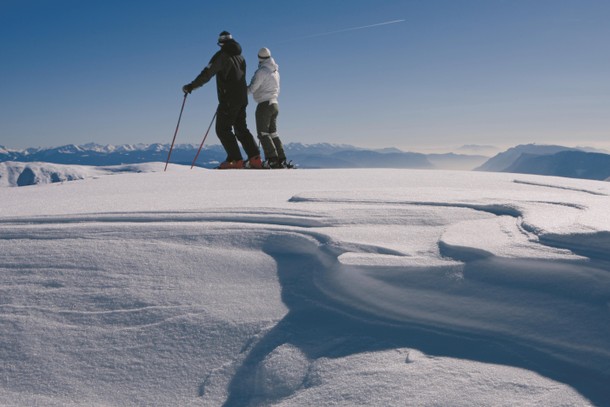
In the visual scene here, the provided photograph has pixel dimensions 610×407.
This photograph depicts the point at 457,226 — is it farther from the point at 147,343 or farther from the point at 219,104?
the point at 219,104

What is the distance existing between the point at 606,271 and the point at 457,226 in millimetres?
764

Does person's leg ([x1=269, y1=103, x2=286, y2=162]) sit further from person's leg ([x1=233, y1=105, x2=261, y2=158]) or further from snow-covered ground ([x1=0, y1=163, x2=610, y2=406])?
snow-covered ground ([x1=0, y1=163, x2=610, y2=406])

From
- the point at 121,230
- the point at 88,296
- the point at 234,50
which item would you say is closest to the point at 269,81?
the point at 234,50

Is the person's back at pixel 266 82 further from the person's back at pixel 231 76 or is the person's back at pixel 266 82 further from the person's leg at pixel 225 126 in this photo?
the person's leg at pixel 225 126

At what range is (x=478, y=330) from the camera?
1.72m

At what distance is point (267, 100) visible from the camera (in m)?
8.06

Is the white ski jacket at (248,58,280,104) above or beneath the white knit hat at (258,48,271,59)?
beneath

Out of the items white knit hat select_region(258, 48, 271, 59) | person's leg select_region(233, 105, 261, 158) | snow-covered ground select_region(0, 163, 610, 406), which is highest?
white knit hat select_region(258, 48, 271, 59)

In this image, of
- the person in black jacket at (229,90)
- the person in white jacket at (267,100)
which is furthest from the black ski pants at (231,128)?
the person in white jacket at (267,100)

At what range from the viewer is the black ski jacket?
294 inches

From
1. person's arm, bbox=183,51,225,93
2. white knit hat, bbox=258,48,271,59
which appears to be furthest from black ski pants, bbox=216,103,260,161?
white knit hat, bbox=258,48,271,59

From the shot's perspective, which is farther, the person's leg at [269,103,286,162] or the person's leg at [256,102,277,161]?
the person's leg at [269,103,286,162]

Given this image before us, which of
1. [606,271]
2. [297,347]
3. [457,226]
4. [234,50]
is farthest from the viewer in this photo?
[234,50]

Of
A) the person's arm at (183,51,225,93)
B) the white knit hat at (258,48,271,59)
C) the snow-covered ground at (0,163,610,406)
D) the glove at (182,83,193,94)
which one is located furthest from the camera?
the white knit hat at (258,48,271,59)
